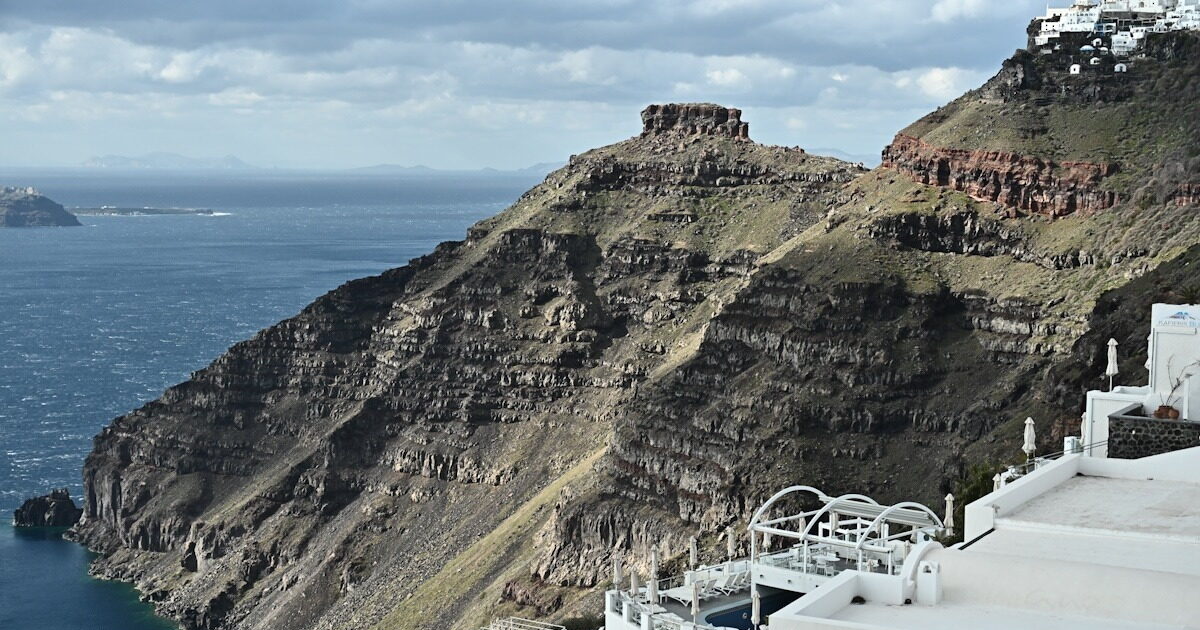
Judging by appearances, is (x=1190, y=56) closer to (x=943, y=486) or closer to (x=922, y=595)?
(x=943, y=486)

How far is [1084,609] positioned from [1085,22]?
480ft

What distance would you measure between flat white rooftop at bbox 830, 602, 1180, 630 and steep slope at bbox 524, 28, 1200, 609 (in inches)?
3650

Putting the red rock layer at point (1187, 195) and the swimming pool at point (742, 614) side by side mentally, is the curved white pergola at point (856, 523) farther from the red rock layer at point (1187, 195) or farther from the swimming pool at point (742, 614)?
the red rock layer at point (1187, 195)

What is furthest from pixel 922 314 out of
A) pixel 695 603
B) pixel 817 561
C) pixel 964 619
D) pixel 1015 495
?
pixel 964 619

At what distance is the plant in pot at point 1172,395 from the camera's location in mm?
74500

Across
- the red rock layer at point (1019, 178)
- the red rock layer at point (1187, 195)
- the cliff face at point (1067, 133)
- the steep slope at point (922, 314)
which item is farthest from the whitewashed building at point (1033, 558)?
the red rock layer at point (1019, 178)

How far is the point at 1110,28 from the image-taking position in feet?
619

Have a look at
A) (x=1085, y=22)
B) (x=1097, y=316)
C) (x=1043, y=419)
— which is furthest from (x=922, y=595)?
(x=1085, y=22)

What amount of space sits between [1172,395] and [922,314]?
94452 mm

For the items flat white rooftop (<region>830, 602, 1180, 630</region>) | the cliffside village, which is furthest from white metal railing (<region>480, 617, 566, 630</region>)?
the cliffside village

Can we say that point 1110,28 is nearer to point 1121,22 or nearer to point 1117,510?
point 1121,22

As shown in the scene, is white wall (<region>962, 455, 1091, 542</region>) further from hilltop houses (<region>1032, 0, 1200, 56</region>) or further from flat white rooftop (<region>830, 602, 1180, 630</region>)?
hilltop houses (<region>1032, 0, 1200, 56</region>)

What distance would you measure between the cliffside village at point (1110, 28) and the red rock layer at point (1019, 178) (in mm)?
13291

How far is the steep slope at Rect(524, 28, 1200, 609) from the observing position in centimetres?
15888
